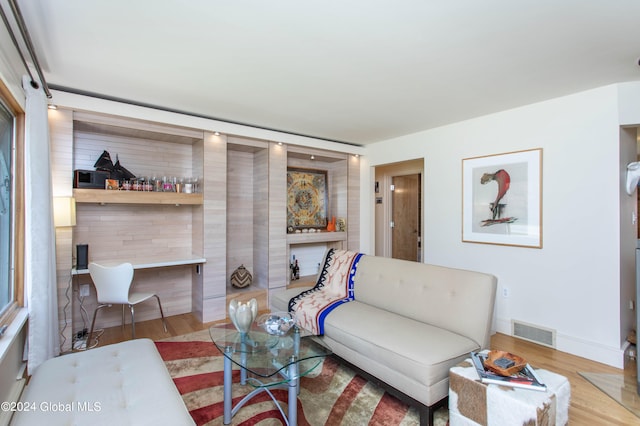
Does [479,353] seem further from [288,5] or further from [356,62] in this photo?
[288,5]

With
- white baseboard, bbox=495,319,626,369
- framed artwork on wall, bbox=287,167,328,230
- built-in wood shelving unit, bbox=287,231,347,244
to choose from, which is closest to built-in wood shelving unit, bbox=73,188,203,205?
built-in wood shelving unit, bbox=287,231,347,244

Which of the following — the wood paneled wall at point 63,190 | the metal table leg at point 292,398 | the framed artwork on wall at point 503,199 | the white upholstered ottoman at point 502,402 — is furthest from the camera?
the framed artwork on wall at point 503,199

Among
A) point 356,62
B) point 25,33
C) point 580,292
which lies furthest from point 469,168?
point 25,33

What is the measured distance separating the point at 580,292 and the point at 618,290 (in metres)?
0.27

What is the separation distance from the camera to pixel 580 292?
9.55 feet

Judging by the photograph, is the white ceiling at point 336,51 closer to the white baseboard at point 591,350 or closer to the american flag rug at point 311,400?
the white baseboard at point 591,350

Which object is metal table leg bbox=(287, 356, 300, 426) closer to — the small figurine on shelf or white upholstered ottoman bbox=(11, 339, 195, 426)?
white upholstered ottoman bbox=(11, 339, 195, 426)

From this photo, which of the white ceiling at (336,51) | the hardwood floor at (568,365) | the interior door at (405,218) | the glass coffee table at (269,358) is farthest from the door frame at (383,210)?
the glass coffee table at (269,358)

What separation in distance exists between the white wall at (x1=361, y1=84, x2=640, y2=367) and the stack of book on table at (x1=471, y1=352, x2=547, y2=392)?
1.66 metres

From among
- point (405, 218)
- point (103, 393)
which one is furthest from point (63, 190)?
point (405, 218)

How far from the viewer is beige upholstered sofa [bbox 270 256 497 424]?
6.22 feet

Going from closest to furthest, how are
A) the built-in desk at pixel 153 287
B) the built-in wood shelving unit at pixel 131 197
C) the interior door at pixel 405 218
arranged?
the built-in wood shelving unit at pixel 131 197, the built-in desk at pixel 153 287, the interior door at pixel 405 218

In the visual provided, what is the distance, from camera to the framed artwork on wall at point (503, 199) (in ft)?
10.5

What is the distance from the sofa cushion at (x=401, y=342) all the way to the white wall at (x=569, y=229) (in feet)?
5.15
